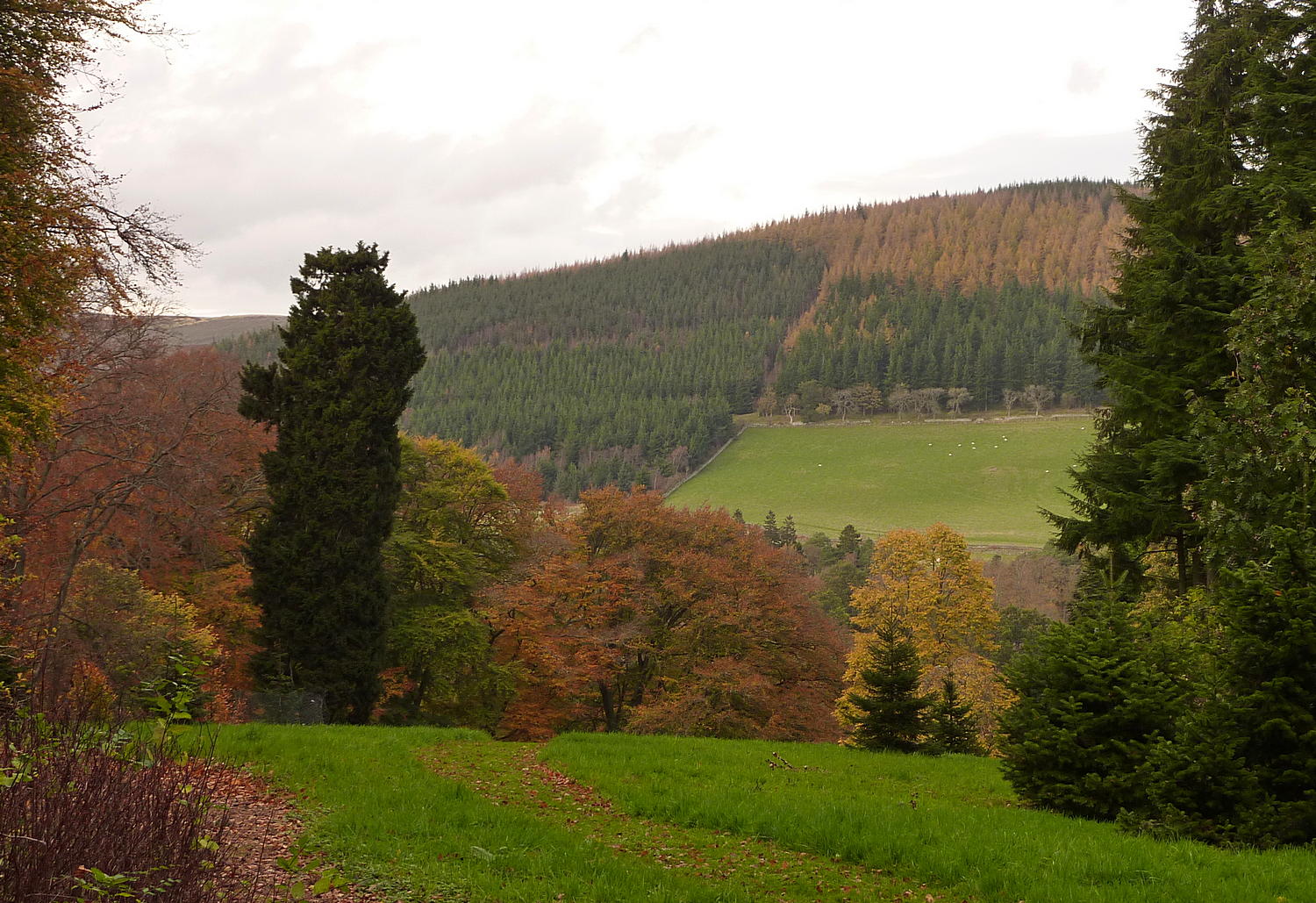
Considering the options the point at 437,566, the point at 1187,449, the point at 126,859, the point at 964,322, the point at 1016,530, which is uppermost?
the point at 964,322

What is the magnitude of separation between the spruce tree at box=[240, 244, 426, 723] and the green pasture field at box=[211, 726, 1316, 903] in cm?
928

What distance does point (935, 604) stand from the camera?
3769cm

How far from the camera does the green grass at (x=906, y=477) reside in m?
99.4

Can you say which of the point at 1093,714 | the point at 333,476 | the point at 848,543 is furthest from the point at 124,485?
the point at 848,543

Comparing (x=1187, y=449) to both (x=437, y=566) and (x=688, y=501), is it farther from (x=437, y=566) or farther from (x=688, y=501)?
(x=688, y=501)

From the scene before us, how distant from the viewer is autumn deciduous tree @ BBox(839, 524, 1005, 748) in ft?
118

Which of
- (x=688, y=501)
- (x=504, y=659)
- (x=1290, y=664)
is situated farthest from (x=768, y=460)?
(x=1290, y=664)

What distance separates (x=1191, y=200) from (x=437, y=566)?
79.7 feet

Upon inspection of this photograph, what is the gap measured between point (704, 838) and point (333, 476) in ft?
55.1

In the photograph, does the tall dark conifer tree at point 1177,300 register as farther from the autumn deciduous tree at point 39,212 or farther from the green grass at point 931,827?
the autumn deciduous tree at point 39,212

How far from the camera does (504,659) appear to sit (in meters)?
33.3

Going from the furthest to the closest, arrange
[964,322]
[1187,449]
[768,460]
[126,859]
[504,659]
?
[964,322], [768,460], [504,659], [1187,449], [126,859]

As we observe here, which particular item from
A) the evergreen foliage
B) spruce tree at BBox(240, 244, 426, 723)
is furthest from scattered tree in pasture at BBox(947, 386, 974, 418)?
the evergreen foliage

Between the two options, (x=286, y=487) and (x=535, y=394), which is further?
(x=535, y=394)
